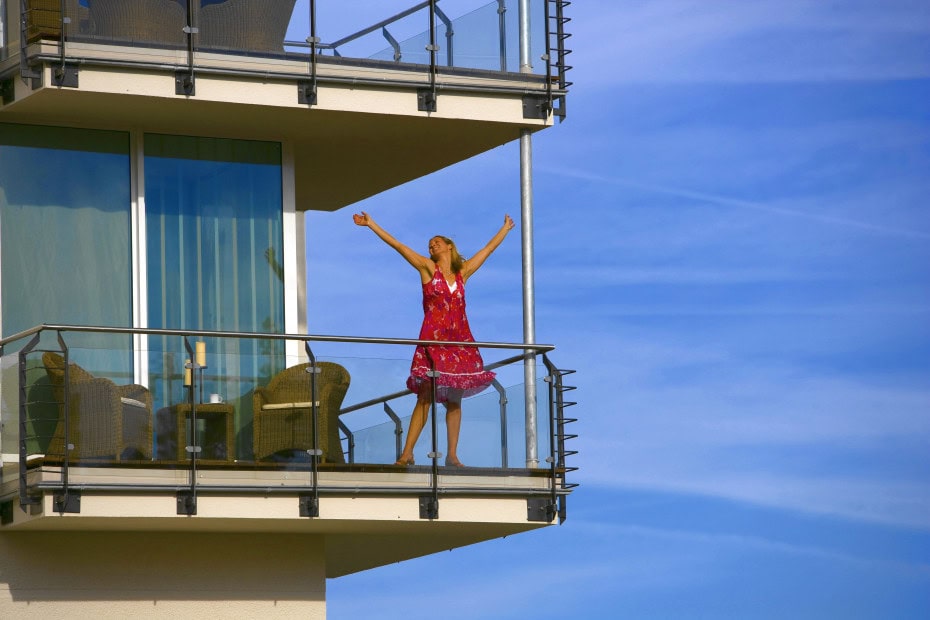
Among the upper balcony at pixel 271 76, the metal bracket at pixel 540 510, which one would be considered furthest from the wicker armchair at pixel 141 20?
the metal bracket at pixel 540 510

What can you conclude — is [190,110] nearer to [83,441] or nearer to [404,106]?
[404,106]

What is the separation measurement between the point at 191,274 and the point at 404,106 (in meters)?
2.35

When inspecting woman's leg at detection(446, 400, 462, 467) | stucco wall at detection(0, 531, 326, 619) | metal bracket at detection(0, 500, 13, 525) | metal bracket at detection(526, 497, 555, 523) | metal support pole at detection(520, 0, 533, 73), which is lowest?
stucco wall at detection(0, 531, 326, 619)

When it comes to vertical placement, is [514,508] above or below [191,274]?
below

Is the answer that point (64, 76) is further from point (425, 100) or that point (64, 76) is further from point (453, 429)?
point (453, 429)

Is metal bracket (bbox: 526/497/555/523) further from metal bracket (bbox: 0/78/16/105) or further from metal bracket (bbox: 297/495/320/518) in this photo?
metal bracket (bbox: 0/78/16/105)

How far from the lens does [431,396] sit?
19203 millimetres

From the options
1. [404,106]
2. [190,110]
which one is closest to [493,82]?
[404,106]

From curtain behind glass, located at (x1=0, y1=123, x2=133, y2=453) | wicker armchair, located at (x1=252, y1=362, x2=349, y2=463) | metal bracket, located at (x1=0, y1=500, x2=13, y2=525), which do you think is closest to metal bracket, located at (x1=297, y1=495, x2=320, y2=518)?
wicker armchair, located at (x1=252, y1=362, x2=349, y2=463)

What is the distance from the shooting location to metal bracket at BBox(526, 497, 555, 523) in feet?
63.2

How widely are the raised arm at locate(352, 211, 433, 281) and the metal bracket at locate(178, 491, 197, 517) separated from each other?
297cm

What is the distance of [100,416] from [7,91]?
3.14 metres

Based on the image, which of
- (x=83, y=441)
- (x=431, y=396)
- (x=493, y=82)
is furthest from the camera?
(x=493, y=82)

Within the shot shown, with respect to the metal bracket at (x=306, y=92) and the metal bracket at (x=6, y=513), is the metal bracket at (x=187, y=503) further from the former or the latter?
the metal bracket at (x=306, y=92)
